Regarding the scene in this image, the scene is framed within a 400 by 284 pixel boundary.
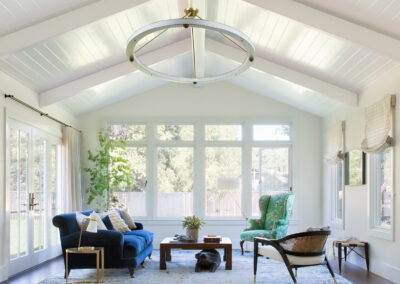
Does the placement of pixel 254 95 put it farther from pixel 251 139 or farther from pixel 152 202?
pixel 152 202

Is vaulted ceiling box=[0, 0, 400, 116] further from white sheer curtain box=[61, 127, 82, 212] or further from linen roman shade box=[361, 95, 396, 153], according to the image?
white sheer curtain box=[61, 127, 82, 212]

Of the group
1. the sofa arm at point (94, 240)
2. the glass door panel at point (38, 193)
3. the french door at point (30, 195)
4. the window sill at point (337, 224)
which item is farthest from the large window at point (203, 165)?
the sofa arm at point (94, 240)

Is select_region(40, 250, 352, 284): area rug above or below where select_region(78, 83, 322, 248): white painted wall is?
below

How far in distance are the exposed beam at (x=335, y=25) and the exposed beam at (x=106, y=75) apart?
237 centimetres

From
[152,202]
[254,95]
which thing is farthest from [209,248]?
[254,95]

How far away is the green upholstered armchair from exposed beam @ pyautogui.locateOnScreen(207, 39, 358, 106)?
1889 millimetres

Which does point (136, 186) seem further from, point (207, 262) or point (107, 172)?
point (207, 262)

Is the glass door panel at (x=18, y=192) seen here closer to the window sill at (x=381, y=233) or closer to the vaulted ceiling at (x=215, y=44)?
the vaulted ceiling at (x=215, y=44)

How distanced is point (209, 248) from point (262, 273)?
795 mm

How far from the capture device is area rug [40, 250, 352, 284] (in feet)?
18.1

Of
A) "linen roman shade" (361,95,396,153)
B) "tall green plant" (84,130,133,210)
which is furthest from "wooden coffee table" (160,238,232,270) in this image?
"tall green plant" (84,130,133,210)

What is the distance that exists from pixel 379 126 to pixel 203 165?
4.04 m

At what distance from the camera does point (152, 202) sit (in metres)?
9.03

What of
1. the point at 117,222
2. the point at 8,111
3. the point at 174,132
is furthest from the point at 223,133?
the point at 8,111
